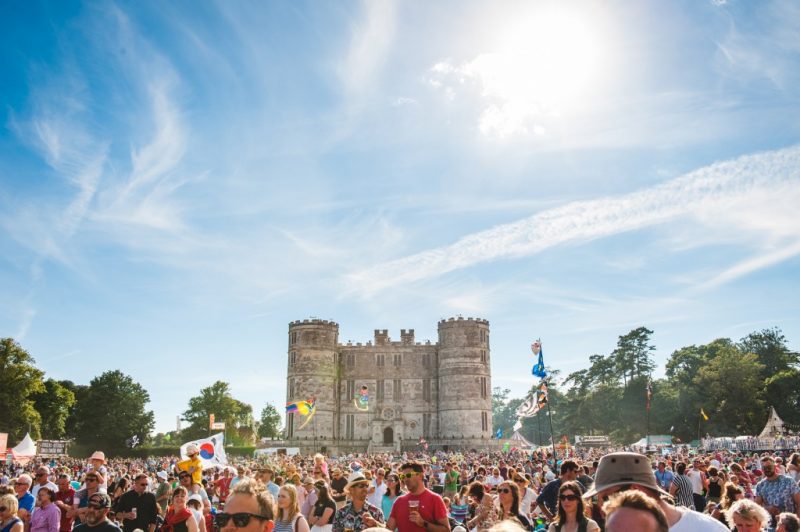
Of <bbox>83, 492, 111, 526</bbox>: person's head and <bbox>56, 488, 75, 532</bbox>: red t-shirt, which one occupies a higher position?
<bbox>83, 492, 111, 526</bbox>: person's head

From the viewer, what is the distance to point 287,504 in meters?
5.70

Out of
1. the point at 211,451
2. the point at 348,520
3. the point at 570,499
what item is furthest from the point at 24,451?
the point at 570,499

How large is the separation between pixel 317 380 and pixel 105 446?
22.6m

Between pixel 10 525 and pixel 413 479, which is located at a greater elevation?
pixel 413 479

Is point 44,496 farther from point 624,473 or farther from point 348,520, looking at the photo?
point 624,473

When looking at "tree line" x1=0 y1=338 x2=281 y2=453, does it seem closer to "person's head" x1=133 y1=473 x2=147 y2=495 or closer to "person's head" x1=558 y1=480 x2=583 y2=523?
"person's head" x1=133 y1=473 x2=147 y2=495

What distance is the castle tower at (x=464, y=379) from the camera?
187 feet

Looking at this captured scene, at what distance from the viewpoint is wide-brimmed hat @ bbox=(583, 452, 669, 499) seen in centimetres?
315

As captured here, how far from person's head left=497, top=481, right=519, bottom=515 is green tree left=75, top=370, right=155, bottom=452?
6264 cm

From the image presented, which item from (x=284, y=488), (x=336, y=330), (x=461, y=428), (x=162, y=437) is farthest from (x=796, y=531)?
(x=162, y=437)

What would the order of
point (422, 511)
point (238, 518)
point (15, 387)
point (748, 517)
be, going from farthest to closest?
point (15, 387) < point (422, 511) < point (748, 517) < point (238, 518)

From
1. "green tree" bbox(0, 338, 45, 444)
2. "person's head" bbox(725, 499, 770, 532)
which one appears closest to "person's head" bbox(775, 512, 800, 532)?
"person's head" bbox(725, 499, 770, 532)

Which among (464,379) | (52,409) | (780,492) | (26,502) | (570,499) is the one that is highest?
(464,379)

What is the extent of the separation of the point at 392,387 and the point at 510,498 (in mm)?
54855
